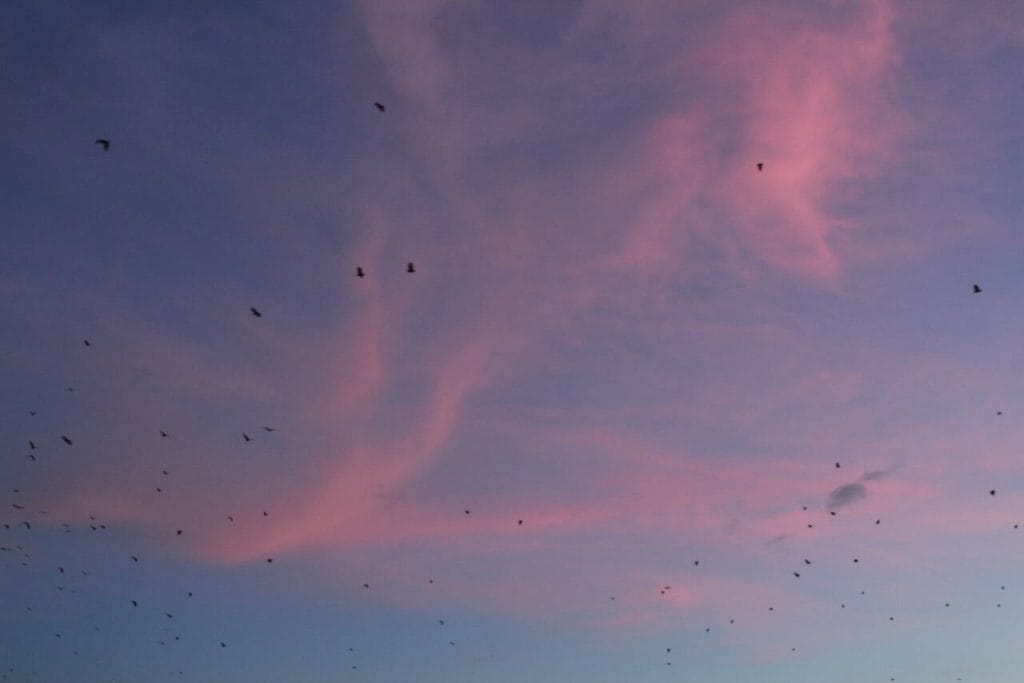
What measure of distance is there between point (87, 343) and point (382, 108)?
3777cm

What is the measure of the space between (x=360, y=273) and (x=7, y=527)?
7035 centimetres

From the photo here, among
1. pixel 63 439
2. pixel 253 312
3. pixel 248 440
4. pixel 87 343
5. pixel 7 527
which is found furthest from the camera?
pixel 7 527

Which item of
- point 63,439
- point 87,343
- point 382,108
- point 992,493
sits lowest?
point 992,493

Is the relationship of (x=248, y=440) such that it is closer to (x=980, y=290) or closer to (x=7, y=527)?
(x=7, y=527)

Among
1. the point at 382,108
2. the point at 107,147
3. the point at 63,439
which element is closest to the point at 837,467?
the point at 382,108

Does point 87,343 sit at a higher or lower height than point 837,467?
higher

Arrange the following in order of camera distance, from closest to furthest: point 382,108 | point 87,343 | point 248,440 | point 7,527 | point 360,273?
point 382,108 → point 360,273 → point 87,343 → point 248,440 → point 7,527

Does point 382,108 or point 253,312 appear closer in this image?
point 382,108

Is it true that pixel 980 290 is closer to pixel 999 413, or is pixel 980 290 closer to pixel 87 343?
pixel 999 413

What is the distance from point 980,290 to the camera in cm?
5272

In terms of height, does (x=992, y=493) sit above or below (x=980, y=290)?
below

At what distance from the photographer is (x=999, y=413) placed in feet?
200

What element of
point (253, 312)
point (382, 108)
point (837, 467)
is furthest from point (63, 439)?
point (837, 467)

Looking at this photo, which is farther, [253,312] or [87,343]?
[87,343]
